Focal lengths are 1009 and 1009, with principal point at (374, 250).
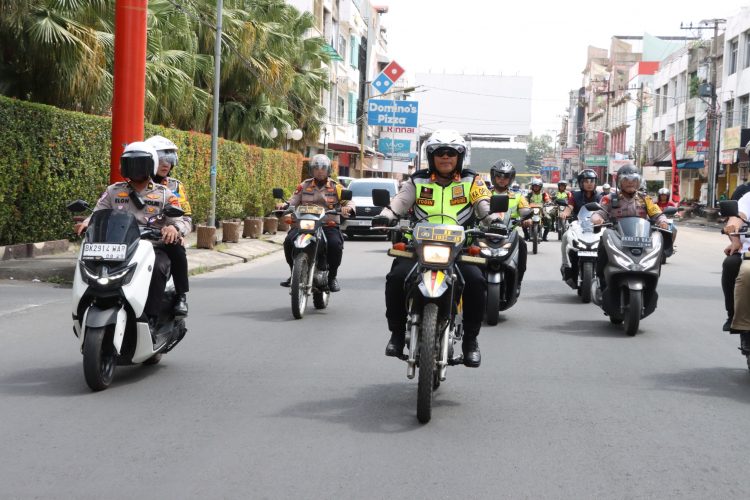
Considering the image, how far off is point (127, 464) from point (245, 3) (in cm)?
3138

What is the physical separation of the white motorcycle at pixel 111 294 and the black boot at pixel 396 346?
172cm

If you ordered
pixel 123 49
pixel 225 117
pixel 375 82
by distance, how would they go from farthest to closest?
pixel 375 82, pixel 225 117, pixel 123 49

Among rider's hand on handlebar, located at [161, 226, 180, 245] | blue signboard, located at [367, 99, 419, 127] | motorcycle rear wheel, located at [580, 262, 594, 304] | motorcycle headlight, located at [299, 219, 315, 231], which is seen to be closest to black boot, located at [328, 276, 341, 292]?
motorcycle headlight, located at [299, 219, 315, 231]

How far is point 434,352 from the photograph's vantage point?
237 inches

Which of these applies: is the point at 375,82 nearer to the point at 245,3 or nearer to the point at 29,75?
the point at 245,3

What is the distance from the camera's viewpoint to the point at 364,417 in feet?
20.3

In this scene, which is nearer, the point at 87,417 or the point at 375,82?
the point at 87,417

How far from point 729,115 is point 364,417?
178ft

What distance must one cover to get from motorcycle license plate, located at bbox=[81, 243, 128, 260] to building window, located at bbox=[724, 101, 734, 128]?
53.2 metres

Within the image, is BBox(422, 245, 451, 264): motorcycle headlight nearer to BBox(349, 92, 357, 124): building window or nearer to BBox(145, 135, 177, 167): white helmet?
BBox(145, 135, 177, 167): white helmet

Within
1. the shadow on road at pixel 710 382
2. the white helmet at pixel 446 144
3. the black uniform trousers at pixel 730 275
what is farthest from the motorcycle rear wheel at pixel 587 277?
the white helmet at pixel 446 144

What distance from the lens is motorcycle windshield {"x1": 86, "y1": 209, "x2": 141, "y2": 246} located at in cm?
674

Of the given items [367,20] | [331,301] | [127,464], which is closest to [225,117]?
[331,301]

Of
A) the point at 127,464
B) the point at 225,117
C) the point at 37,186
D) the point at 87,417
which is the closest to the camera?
the point at 127,464
